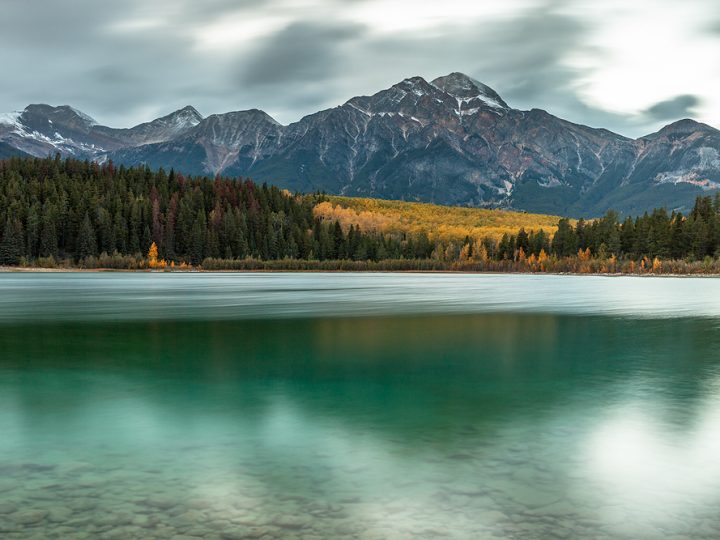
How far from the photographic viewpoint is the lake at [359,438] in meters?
11.6

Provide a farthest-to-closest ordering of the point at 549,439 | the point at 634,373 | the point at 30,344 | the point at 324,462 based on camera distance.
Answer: the point at 30,344, the point at 634,373, the point at 549,439, the point at 324,462

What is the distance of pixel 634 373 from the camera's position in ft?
93.3

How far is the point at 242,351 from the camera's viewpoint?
112ft

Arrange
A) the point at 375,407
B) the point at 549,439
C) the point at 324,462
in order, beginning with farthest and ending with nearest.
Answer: the point at 375,407, the point at 549,439, the point at 324,462

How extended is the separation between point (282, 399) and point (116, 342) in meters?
19.7

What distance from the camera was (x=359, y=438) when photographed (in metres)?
17.2

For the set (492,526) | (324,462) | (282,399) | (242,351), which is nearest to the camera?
(492,526)

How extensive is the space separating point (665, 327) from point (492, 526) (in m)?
40.7

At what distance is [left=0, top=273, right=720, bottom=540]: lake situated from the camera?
11.6 m

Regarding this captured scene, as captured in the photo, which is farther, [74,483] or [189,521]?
[74,483]

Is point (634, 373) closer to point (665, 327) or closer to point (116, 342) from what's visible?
point (665, 327)

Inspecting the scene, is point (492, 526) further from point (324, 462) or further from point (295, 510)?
point (324, 462)

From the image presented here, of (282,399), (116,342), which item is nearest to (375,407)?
(282,399)

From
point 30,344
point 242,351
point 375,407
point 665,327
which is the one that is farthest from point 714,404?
point 30,344
